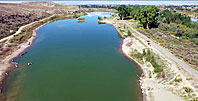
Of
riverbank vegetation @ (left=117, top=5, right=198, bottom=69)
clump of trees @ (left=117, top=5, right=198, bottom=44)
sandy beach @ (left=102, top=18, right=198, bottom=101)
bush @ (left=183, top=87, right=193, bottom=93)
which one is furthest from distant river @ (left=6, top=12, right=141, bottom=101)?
clump of trees @ (left=117, top=5, right=198, bottom=44)

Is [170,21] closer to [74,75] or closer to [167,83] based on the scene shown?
[167,83]

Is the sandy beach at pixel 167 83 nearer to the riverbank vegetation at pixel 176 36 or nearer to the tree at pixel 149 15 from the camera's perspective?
the riverbank vegetation at pixel 176 36

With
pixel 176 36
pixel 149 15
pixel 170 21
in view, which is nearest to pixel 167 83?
pixel 176 36

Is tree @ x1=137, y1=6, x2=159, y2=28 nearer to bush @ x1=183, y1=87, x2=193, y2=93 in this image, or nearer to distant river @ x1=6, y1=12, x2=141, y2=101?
distant river @ x1=6, y1=12, x2=141, y2=101

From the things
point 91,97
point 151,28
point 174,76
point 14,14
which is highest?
point 14,14

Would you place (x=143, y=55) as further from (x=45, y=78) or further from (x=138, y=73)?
(x=45, y=78)

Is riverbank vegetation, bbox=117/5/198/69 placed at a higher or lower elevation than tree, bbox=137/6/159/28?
lower

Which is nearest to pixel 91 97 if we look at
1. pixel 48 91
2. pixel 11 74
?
pixel 48 91

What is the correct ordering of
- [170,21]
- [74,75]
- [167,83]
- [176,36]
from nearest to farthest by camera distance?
[167,83]
[74,75]
[176,36]
[170,21]
